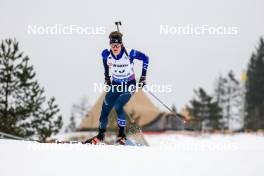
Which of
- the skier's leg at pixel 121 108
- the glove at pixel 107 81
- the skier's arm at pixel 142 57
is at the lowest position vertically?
the skier's leg at pixel 121 108

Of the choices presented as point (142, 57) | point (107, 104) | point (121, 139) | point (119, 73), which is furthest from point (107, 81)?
point (121, 139)

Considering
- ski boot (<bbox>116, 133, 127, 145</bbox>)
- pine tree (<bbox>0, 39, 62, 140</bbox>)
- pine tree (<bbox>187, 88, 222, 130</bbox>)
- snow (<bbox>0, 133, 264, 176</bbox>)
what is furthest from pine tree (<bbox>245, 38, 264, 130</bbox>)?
snow (<bbox>0, 133, 264, 176</bbox>)

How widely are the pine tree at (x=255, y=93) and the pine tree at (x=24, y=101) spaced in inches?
1073

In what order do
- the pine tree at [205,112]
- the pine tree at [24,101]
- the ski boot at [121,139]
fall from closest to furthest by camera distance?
the ski boot at [121,139]
the pine tree at [24,101]
the pine tree at [205,112]

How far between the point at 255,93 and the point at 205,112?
6277 millimetres

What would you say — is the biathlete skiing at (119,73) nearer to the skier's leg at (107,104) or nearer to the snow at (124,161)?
the skier's leg at (107,104)

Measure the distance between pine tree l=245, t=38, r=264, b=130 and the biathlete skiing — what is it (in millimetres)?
41360

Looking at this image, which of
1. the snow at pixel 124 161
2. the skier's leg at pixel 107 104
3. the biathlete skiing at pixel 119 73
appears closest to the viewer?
the snow at pixel 124 161

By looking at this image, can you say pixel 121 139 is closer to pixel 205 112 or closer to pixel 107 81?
pixel 107 81

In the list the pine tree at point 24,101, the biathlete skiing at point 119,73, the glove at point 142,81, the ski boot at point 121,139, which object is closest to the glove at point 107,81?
the biathlete skiing at point 119,73

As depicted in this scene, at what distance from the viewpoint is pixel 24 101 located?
1116 inches

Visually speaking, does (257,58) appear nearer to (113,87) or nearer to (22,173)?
(113,87)

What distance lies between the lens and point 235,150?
7543mm

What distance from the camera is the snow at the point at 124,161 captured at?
247 inches
